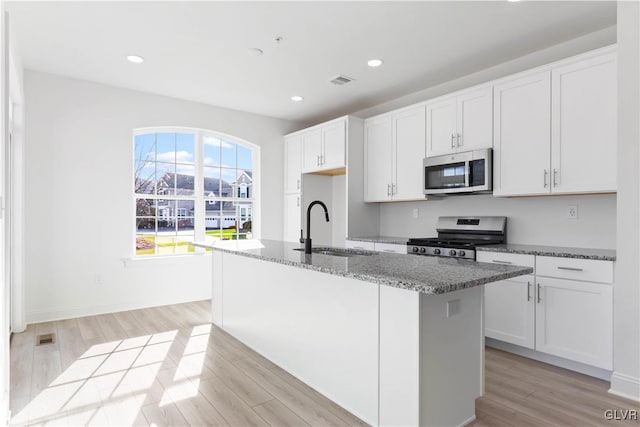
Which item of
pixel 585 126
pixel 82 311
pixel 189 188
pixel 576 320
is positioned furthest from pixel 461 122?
pixel 82 311

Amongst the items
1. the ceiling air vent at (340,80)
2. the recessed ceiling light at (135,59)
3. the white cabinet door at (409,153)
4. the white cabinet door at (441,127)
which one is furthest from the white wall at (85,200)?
the white cabinet door at (441,127)

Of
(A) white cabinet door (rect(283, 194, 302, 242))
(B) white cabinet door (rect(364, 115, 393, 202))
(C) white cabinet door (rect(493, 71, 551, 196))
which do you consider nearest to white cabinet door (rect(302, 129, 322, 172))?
(A) white cabinet door (rect(283, 194, 302, 242))

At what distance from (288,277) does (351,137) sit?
2.47m

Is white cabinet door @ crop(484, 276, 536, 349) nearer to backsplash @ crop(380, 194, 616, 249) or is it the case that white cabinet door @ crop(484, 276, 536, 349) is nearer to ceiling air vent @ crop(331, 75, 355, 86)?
backsplash @ crop(380, 194, 616, 249)

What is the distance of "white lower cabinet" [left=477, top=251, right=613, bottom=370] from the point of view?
8.23ft

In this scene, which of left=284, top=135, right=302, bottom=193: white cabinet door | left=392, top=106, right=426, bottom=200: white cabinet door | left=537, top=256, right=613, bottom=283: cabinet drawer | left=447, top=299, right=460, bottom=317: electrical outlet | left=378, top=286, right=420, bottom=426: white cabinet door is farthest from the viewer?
left=284, top=135, right=302, bottom=193: white cabinet door

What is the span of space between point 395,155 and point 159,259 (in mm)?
3179

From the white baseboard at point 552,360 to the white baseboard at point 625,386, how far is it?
0.58ft

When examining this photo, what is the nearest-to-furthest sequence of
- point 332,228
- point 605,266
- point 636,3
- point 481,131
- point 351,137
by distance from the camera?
1. point 636,3
2. point 605,266
3. point 481,131
4. point 351,137
5. point 332,228

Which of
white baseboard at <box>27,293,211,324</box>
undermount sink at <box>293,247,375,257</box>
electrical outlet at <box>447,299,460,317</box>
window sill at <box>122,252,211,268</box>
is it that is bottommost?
white baseboard at <box>27,293,211,324</box>

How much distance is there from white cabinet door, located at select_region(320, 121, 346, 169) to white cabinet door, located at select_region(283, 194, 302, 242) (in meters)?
0.81

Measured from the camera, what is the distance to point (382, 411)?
1877mm

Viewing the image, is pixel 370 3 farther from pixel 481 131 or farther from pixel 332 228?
pixel 332 228

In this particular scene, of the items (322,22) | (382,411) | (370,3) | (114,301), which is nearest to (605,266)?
(382,411)
